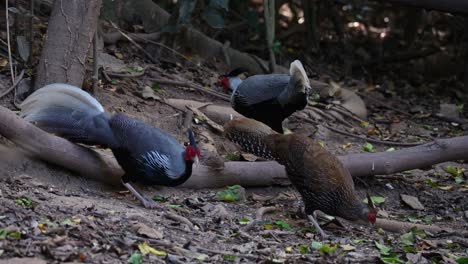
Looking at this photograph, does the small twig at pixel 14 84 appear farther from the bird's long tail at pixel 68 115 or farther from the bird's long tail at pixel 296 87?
the bird's long tail at pixel 296 87

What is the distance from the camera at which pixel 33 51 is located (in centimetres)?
732

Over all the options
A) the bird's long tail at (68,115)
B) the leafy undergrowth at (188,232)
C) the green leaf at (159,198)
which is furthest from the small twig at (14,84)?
the green leaf at (159,198)

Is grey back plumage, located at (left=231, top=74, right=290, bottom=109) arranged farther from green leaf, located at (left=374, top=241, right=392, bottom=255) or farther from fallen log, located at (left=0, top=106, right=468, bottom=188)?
green leaf, located at (left=374, top=241, right=392, bottom=255)

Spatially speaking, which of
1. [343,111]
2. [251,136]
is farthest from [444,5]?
[251,136]

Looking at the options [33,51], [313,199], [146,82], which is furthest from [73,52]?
[313,199]

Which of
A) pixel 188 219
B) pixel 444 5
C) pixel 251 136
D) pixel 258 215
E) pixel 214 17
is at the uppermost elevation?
pixel 444 5

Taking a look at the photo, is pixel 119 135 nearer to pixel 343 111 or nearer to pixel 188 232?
pixel 188 232

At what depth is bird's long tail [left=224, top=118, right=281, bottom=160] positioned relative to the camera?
6.27 metres

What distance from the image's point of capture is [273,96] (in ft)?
24.6

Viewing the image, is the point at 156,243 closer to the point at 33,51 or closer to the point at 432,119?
the point at 33,51

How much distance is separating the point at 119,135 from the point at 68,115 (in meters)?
0.41

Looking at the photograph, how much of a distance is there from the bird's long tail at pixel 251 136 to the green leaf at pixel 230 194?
0.99 ft

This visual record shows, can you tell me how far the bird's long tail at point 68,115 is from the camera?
5906 mm

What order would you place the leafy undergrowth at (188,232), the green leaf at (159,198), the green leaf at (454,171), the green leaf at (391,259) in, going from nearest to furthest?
the leafy undergrowth at (188,232) < the green leaf at (391,259) < the green leaf at (159,198) < the green leaf at (454,171)
